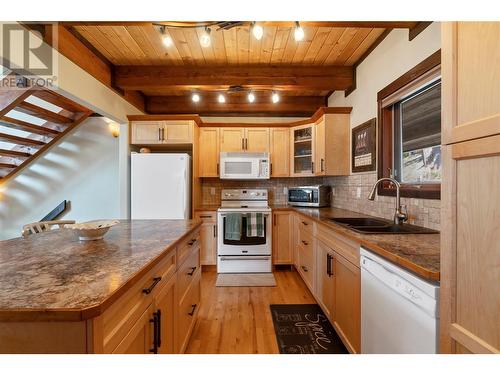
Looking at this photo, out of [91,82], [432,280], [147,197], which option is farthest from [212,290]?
[91,82]

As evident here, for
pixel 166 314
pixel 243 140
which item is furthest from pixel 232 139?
pixel 166 314

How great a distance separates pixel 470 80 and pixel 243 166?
287 centimetres


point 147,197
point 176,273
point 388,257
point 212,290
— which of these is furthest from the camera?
point 147,197

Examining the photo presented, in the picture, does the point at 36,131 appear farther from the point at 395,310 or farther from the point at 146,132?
the point at 395,310

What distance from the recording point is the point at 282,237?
3398 millimetres

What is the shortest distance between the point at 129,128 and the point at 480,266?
353cm

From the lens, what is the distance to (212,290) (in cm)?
279

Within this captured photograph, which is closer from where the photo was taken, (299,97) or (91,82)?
(91,82)

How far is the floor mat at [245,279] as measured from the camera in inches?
116

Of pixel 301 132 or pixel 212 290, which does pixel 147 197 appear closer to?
pixel 212 290

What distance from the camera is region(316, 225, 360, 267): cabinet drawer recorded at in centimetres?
150

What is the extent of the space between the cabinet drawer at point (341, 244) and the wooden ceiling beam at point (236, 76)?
1.73 meters

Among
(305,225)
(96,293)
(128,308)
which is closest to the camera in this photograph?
(96,293)

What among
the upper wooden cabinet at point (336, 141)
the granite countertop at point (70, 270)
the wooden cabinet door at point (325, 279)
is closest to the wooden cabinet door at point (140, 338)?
the granite countertop at point (70, 270)
